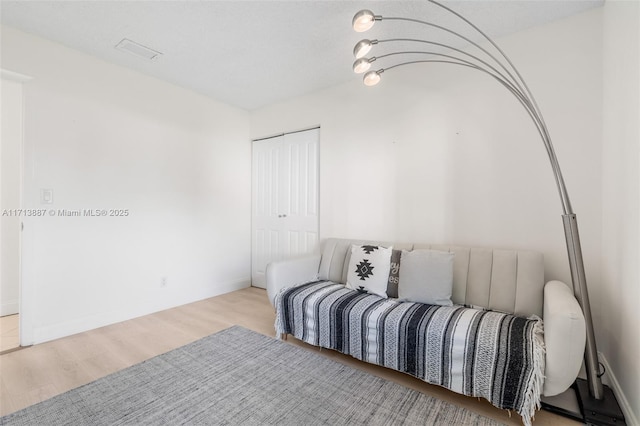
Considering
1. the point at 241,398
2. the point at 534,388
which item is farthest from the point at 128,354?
the point at 534,388

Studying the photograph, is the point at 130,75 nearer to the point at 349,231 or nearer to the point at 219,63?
the point at 219,63

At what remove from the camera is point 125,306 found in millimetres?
2801

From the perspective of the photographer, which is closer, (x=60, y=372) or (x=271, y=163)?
(x=60, y=372)

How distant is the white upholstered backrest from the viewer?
6.06 ft

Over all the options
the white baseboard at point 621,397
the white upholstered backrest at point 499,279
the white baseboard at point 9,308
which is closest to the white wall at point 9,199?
the white baseboard at point 9,308

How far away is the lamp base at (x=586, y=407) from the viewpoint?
1.39 m

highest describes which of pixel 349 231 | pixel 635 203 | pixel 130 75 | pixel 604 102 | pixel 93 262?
pixel 130 75

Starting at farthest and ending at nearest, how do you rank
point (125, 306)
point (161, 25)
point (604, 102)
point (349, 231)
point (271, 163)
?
point (271, 163) < point (349, 231) < point (125, 306) < point (161, 25) < point (604, 102)

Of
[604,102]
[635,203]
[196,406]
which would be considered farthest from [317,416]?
[604,102]

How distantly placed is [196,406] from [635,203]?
2455 millimetres

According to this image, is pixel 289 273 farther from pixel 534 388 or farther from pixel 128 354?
pixel 534 388

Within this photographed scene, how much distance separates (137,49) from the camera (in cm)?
246

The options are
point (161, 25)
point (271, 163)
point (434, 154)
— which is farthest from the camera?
point (271, 163)

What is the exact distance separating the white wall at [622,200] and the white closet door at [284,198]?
7.97ft
